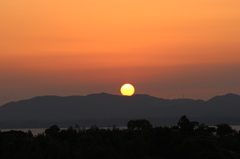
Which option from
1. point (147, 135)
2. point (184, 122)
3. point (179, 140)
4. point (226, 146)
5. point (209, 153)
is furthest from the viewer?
point (184, 122)

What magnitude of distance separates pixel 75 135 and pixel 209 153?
38211mm

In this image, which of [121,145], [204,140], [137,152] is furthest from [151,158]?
[204,140]

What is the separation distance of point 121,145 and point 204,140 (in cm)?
1374

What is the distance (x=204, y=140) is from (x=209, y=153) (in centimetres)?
882

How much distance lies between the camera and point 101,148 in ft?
263

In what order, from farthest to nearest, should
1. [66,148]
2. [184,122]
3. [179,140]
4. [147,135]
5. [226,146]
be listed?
[184,122], [226,146], [147,135], [179,140], [66,148]

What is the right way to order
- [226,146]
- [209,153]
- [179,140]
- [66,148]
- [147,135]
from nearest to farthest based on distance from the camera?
1. [66,148]
2. [209,153]
3. [179,140]
4. [147,135]
5. [226,146]

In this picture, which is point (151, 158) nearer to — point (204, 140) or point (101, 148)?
point (101, 148)

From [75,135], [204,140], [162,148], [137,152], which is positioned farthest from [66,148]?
[75,135]

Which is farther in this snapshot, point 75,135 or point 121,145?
point 75,135

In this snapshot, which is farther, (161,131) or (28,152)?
(161,131)

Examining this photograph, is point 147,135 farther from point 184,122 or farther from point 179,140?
point 184,122

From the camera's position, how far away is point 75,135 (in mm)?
116500

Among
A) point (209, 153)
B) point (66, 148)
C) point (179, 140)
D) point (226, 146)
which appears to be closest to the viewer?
point (66, 148)
